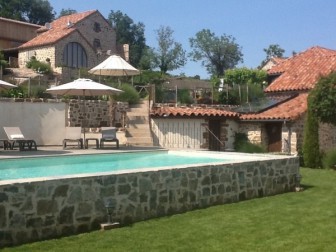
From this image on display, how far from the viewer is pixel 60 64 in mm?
41219

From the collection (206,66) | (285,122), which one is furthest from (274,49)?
(285,122)

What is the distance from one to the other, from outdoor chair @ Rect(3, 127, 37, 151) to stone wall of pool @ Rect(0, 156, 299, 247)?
28.4 feet

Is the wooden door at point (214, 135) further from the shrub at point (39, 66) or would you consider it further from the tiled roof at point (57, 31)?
the tiled roof at point (57, 31)

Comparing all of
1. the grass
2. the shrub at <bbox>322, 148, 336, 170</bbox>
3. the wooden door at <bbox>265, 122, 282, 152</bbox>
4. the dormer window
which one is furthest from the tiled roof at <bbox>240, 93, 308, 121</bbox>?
the dormer window

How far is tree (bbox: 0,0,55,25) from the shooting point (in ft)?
244

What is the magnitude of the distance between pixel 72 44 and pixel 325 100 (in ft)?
93.6

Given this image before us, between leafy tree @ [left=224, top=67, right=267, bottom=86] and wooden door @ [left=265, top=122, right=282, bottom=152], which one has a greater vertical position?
leafy tree @ [left=224, top=67, right=267, bottom=86]

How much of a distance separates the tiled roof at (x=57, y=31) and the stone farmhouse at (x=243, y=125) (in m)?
21.6

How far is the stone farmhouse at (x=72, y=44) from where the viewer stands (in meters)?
41.3

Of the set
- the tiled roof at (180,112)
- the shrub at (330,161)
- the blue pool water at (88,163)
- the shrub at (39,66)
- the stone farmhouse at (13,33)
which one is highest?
the stone farmhouse at (13,33)

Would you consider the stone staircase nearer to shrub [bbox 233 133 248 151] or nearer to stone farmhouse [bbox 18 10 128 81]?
shrub [bbox 233 133 248 151]

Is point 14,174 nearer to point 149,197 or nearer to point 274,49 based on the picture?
point 149,197

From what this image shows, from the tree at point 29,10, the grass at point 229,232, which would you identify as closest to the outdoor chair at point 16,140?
the grass at point 229,232

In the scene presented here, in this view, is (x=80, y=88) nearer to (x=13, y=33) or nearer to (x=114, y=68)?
(x=114, y=68)
